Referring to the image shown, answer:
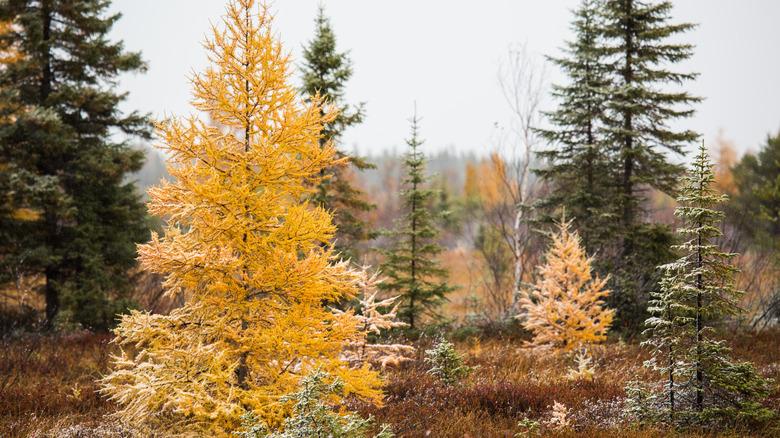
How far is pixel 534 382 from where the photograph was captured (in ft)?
28.6

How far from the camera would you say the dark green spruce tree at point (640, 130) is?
41.3 feet

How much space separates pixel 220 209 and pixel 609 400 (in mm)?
7151

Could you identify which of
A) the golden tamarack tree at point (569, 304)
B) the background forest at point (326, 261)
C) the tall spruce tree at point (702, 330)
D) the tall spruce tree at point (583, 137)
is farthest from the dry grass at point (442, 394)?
the tall spruce tree at point (583, 137)

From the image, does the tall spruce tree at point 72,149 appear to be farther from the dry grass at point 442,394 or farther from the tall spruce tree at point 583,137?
the tall spruce tree at point 583,137

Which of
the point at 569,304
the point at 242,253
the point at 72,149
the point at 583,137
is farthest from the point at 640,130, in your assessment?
the point at 72,149

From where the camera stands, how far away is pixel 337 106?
11.5 metres

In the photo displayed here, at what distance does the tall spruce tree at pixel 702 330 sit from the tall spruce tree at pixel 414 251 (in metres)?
6.70

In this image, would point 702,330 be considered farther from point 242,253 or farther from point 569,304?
point 242,253

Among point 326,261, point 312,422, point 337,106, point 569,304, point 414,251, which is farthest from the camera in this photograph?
point 414,251

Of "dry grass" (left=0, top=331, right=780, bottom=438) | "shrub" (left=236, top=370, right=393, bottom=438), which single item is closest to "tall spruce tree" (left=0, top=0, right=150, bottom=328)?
"dry grass" (left=0, top=331, right=780, bottom=438)

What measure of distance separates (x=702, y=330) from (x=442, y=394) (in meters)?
4.06

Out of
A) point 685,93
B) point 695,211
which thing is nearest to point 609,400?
point 695,211

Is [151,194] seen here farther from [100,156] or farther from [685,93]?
[685,93]

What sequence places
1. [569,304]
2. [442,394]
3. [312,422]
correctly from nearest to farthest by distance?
[312,422] → [442,394] → [569,304]
